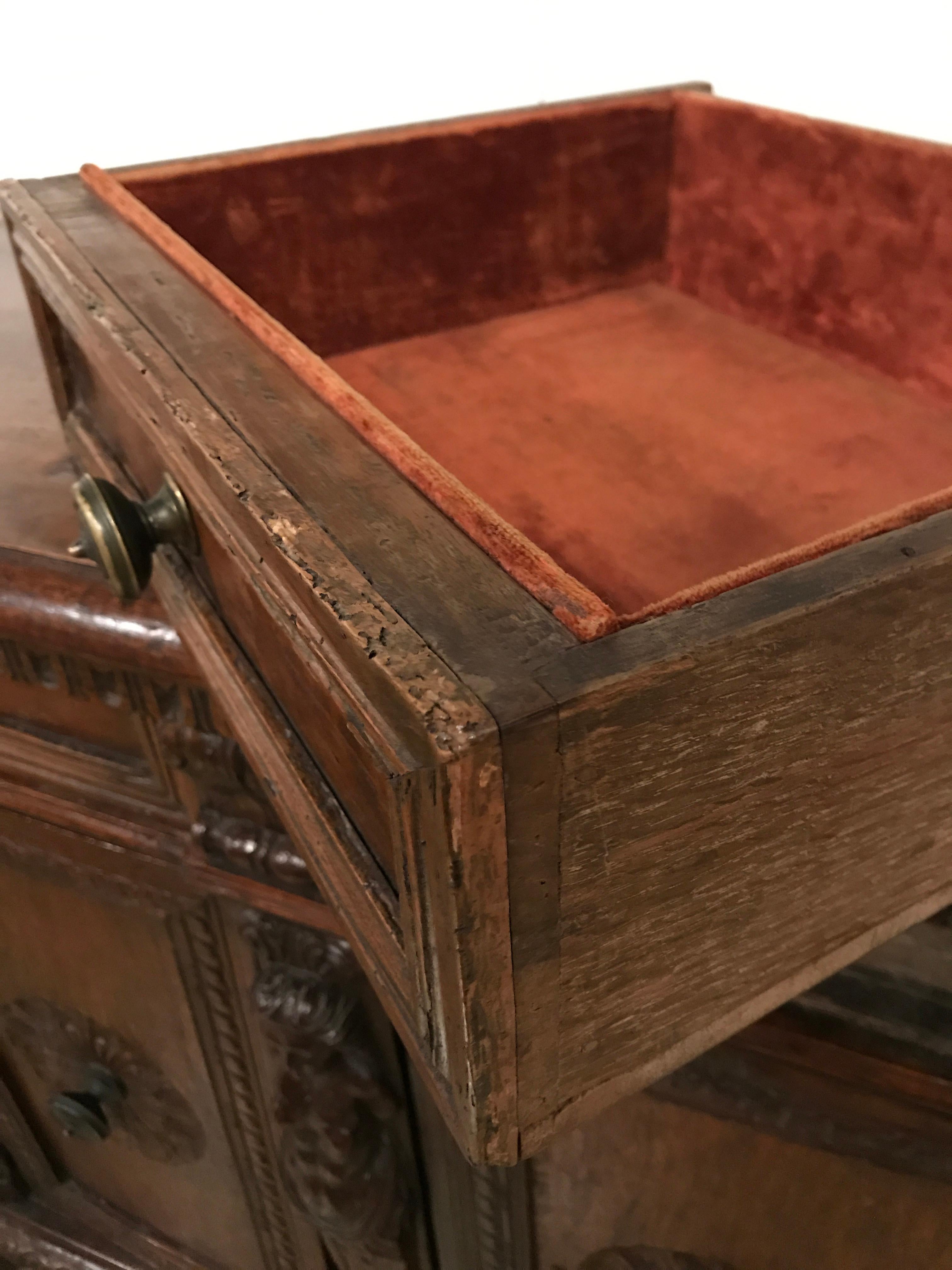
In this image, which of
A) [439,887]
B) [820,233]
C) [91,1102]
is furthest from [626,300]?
[91,1102]

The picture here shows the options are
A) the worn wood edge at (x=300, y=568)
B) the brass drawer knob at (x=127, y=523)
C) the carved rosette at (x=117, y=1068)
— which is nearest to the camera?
the worn wood edge at (x=300, y=568)

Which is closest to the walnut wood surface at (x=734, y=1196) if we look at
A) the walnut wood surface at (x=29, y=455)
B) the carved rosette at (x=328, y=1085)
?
the carved rosette at (x=328, y=1085)

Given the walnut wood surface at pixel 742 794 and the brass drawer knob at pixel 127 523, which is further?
the brass drawer knob at pixel 127 523

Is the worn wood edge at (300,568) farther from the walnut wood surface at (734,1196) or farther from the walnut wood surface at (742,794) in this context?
the walnut wood surface at (734,1196)

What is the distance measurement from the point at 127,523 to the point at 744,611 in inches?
14.2

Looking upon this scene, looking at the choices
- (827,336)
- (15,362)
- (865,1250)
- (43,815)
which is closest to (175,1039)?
(43,815)

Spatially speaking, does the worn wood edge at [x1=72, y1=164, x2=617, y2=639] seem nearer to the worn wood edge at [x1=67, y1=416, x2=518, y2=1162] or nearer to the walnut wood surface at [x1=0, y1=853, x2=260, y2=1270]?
the worn wood edge at [x1=67, y1=416, x2=518, y2=1162]

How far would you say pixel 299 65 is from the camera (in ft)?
4.44

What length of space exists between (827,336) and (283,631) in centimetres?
64

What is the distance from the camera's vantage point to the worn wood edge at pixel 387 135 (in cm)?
78

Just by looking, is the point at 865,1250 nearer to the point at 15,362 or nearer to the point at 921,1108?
the point at 921,1108

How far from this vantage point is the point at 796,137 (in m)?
0.84

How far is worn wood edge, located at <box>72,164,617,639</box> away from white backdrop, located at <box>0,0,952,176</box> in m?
0.85

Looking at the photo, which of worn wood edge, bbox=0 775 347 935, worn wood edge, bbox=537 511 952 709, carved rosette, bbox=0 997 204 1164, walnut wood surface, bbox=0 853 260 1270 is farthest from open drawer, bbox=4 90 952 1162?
carved rosette, bbox=0 997 204 1164
